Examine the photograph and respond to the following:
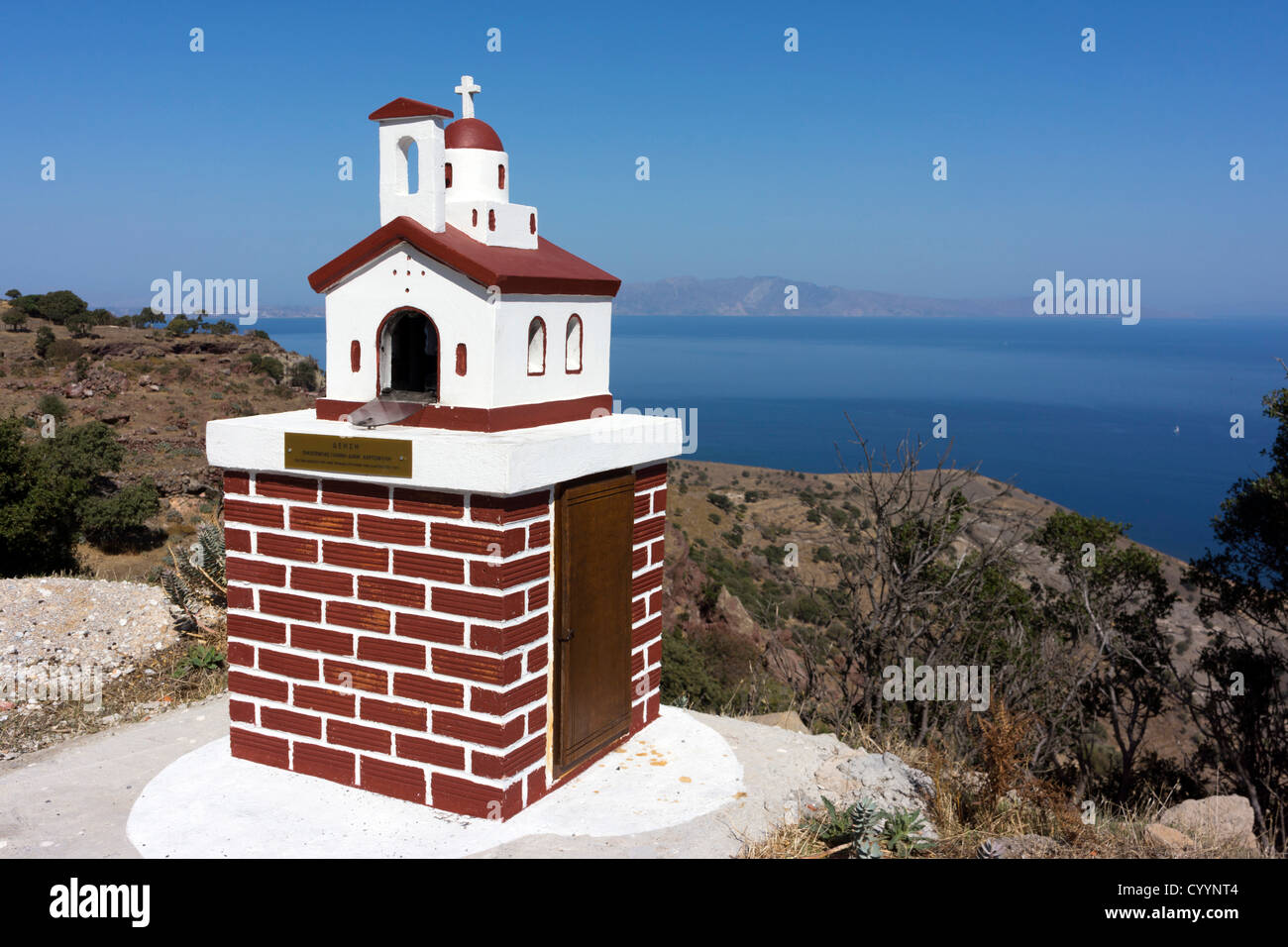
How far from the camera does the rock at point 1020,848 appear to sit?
195 inches

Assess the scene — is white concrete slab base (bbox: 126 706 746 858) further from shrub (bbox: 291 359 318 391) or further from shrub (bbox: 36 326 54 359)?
→ shrub (bbox: 291 359 318 391)

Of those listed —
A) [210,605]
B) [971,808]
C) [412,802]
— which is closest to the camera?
[412,802]

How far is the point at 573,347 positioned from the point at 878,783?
3.47 m

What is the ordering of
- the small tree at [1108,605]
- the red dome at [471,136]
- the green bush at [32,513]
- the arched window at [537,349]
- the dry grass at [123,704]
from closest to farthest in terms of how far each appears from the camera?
the arched window at [537,349] → the red dome at [471,136] → the dry grass at [123,704] → the small tree at [1108,605] → the green bush at [32,513]

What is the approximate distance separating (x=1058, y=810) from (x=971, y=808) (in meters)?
0.48

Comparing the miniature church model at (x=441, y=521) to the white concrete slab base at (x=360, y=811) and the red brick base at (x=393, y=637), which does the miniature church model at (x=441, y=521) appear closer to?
the red brick base at (x=393, y=637)

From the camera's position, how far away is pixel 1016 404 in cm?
14888

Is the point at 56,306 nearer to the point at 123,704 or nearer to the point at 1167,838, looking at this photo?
the point at 123,704

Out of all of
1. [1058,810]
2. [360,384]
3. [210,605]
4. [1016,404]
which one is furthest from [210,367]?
[1016,404]

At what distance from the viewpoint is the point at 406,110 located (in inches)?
223

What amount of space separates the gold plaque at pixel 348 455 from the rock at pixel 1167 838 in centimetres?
479

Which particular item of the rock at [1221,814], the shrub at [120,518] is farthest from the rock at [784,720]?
the shrub at [120,518]

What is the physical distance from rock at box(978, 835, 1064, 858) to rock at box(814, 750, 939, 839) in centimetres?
48

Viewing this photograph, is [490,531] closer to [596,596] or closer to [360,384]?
[596,596]
